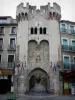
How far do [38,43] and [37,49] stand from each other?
4.14 feet

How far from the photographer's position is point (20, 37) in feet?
102

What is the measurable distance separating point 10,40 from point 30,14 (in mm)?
6828

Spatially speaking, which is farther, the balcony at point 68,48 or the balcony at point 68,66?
the balcony at point 68,48

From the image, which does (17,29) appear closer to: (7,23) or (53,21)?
(7,23)

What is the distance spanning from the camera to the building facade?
29328 millimetres

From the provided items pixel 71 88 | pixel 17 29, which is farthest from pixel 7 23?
pixel 71 88

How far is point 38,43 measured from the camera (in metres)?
30.7

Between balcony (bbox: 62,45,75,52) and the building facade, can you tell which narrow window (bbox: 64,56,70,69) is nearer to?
the building facade

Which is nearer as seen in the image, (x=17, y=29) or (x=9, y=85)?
(x=9, y=85)

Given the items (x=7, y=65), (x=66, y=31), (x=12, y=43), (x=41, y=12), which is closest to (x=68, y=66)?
(x=66, y=31)

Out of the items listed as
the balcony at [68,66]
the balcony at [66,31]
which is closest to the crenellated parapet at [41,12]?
the balcony at [66,31]

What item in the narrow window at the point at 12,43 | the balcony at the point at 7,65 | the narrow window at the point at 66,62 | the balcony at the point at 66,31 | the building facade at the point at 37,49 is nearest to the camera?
the building facade at the point at 37,49

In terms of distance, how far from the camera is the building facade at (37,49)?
2933 centimetres

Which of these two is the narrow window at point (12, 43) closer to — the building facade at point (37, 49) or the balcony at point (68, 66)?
the building facade at point (37, 49)
